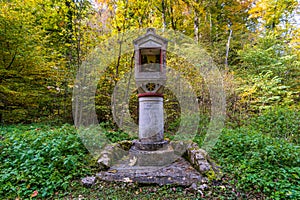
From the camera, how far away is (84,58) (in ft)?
20.7

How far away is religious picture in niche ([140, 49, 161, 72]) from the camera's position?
149 inches

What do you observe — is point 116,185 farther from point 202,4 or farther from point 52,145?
point 202,4

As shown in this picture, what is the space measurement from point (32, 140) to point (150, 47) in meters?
3.11

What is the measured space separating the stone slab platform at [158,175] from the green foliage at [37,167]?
501 mm

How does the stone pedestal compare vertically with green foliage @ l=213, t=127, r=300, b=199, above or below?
above

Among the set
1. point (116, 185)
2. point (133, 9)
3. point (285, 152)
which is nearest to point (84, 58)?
point (133, 9)

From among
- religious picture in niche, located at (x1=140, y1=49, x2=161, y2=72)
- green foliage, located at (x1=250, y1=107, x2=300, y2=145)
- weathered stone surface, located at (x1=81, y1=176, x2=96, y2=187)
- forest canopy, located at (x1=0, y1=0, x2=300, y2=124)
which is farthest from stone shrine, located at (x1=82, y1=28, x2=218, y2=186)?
green foliage, located at (x1=250, y1=107, x2=300, y2=145)

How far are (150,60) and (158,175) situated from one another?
7.91 ft

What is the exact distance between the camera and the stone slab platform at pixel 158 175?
8.95ft

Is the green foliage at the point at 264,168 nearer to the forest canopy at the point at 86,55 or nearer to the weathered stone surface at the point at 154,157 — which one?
the weathered stone surface at the point at 154,157

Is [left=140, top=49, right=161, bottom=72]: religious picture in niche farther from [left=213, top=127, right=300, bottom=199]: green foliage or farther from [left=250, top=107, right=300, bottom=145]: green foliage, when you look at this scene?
[left=250, top=107, right=300, bottom=145]: green foliage

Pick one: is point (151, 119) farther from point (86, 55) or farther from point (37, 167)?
point (86, 55)

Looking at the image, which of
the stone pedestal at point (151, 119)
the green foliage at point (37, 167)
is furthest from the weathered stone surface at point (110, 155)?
the stone pedestal at point (151, 119)

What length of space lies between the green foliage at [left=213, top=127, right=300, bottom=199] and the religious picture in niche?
2343 mm
